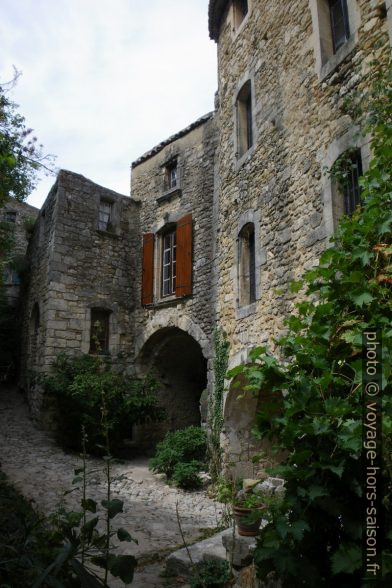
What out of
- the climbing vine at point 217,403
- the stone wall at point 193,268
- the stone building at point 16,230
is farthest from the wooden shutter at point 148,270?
the stone building at point 16,230

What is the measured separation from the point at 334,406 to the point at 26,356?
36.2 feet

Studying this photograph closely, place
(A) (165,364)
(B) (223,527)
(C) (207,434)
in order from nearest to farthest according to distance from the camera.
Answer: (B) (223,527)
(C) (207,434)
(A) (165,364)

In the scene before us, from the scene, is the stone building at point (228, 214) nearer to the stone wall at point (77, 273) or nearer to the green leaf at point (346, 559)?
the stone wall at point (77, 273)

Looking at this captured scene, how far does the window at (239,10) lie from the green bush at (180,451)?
8.13 meters

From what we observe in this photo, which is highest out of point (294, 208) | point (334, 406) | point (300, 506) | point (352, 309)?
point (294, 208)

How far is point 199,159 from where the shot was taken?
9500 millimetres

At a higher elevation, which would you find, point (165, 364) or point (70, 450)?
point (165, 364)

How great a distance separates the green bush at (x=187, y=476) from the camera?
6887 mm

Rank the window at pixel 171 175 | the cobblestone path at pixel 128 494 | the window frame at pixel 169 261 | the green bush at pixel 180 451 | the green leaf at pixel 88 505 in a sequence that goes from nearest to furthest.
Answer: the green leaf at pixel 88 505, the cobblestone path at pixel 128 494, the green bush at pixel 180 451, the window frame at pixel 169 261, the window at pixel 171 175

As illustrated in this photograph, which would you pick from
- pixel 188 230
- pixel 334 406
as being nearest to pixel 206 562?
pixel 334 406

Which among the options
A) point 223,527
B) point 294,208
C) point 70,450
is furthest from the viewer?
point 70,450

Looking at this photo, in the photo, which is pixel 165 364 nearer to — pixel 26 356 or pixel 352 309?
pixel 26 356

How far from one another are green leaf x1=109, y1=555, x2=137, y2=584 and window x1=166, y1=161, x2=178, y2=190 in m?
9.38

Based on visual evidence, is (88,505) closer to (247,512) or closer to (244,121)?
(247,512)
